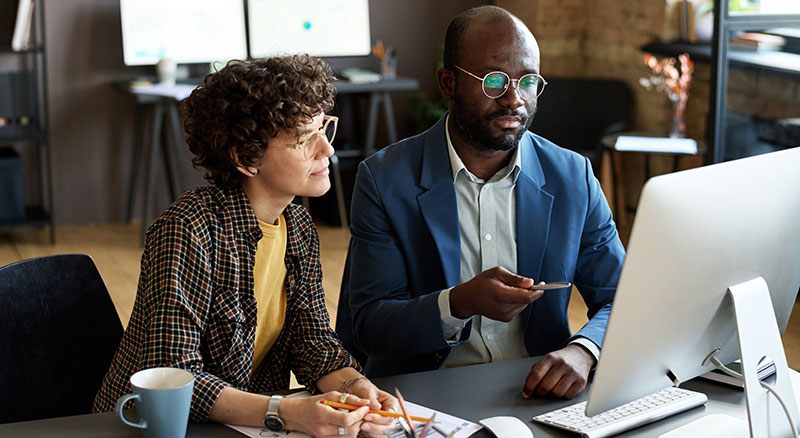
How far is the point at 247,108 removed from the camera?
60.6 inches

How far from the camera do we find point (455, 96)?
5.98ft

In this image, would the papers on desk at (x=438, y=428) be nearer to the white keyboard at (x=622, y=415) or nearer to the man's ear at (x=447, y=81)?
the white keyboard at (x=622, y=415)

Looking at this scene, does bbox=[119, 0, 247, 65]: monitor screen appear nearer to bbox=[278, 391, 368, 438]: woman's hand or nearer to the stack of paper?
the stack of paper

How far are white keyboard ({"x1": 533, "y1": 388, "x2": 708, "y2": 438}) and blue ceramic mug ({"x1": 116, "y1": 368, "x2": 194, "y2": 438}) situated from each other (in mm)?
500

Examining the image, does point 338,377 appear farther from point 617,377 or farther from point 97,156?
point 97,156

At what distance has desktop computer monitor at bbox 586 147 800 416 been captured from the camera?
3.70 feet

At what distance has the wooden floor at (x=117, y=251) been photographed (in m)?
4.21

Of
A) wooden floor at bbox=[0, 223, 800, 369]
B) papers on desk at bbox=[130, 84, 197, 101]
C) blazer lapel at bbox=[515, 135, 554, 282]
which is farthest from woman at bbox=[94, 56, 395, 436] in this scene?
papers on desk at bbox=[130, 84, 197, 101]

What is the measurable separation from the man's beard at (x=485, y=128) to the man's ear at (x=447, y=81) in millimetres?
27

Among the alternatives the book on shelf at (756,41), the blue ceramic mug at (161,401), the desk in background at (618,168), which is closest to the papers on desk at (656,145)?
the desk in background at (618,168)

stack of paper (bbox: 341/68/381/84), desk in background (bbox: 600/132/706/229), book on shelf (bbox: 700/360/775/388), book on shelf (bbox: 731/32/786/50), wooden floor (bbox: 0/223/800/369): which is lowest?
wooden floor (bbox: 0/223/800/369)

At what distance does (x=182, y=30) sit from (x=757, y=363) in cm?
450

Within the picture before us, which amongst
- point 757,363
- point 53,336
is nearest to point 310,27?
point 53,336

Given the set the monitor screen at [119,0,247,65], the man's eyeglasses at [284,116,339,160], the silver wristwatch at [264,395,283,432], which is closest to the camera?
the silver wristwatch at [264,395,283,432]
